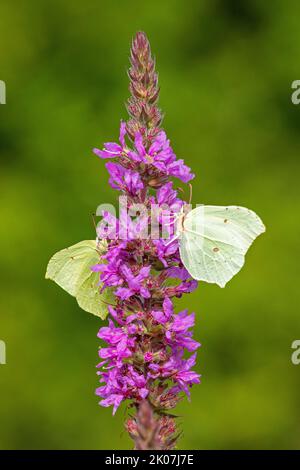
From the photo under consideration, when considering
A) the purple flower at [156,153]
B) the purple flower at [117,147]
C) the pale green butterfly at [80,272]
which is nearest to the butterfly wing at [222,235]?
the purple flower at [156,153]

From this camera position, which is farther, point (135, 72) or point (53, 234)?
point (53, 234)

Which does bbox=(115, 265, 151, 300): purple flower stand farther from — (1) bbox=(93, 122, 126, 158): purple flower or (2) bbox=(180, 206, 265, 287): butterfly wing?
(1) bbox=(93, 122, 126, 158): purple flower

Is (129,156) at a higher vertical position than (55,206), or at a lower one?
lower

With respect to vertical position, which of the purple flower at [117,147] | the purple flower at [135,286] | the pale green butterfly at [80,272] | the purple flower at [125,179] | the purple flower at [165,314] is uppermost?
the purple flower at [117,147]

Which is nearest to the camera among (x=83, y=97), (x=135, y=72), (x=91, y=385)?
(x=135, y=72)

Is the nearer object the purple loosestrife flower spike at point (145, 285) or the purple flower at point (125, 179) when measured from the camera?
the purple loosestrife flower spike at point (145, 285)

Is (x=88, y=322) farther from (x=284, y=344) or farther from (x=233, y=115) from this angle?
(x=233, y=115)

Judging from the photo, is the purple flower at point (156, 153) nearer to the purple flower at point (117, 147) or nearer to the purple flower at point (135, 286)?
the purple flower at point (117, 147)

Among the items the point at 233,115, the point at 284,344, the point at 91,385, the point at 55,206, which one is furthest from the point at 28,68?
the point at 284,344

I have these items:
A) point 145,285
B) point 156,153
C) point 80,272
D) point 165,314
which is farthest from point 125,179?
point 80,272
